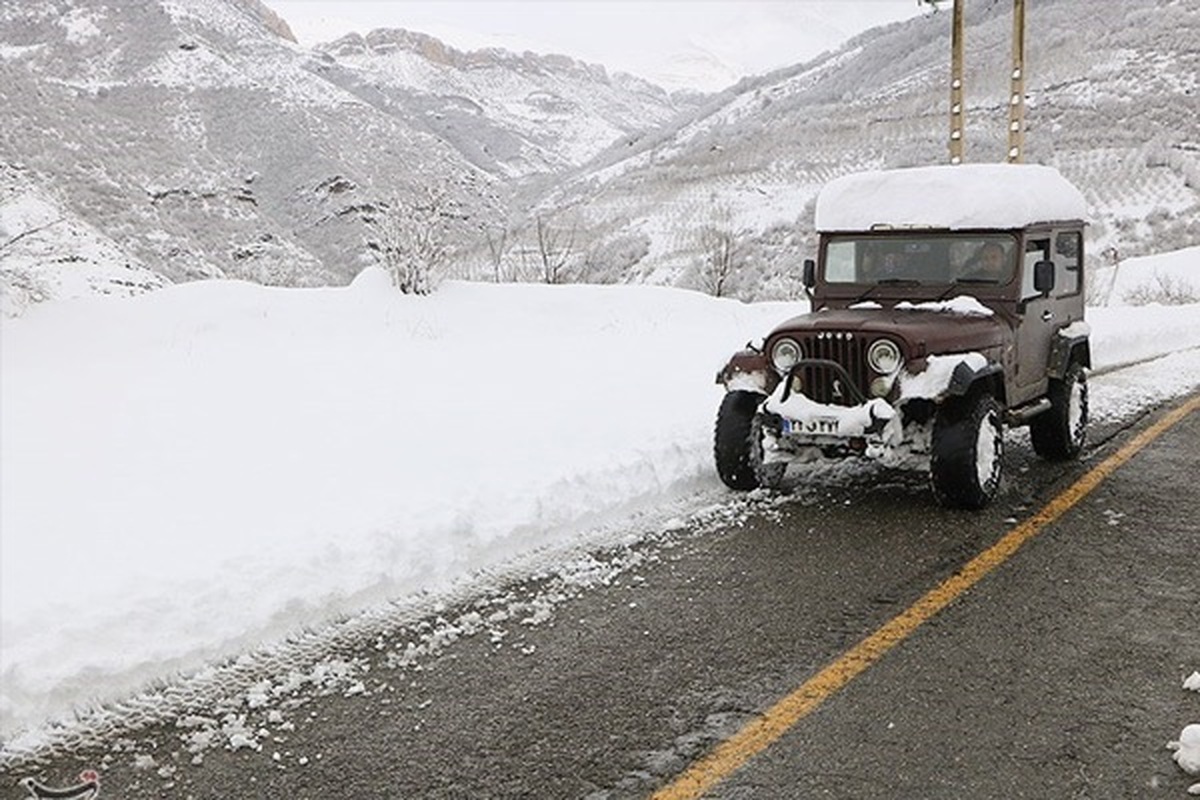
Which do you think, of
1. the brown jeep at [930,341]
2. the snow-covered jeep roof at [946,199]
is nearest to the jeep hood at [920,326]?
the brown jeep at [930,341]

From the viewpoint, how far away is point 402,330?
13.9 metres

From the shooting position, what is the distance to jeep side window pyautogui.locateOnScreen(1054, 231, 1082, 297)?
24.8ft

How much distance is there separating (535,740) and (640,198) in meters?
90.5

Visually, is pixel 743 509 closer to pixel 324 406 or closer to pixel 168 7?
pixel 324 406

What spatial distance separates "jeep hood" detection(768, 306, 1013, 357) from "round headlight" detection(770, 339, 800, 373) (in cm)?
6

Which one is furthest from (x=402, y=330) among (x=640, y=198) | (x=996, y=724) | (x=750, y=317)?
(x=640, y=198)

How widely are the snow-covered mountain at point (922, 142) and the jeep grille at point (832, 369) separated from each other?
31.5 m

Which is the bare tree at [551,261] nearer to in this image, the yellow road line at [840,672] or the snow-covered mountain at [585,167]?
the snow-covered mountain at [585,167]

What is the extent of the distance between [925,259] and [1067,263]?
4.99ft

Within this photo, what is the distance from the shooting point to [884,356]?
6039 millimetres

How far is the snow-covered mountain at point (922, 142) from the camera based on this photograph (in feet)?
175

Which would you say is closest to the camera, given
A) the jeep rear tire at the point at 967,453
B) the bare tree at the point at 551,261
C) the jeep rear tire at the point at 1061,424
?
the jeep rear tire at the point at 967,453

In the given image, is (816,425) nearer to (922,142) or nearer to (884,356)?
(884,356)

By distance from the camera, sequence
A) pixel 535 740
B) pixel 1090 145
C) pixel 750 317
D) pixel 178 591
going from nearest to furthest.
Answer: pixel 535 740 → pixel 178 591 → pixel 750 317 → pixel 1090 145
